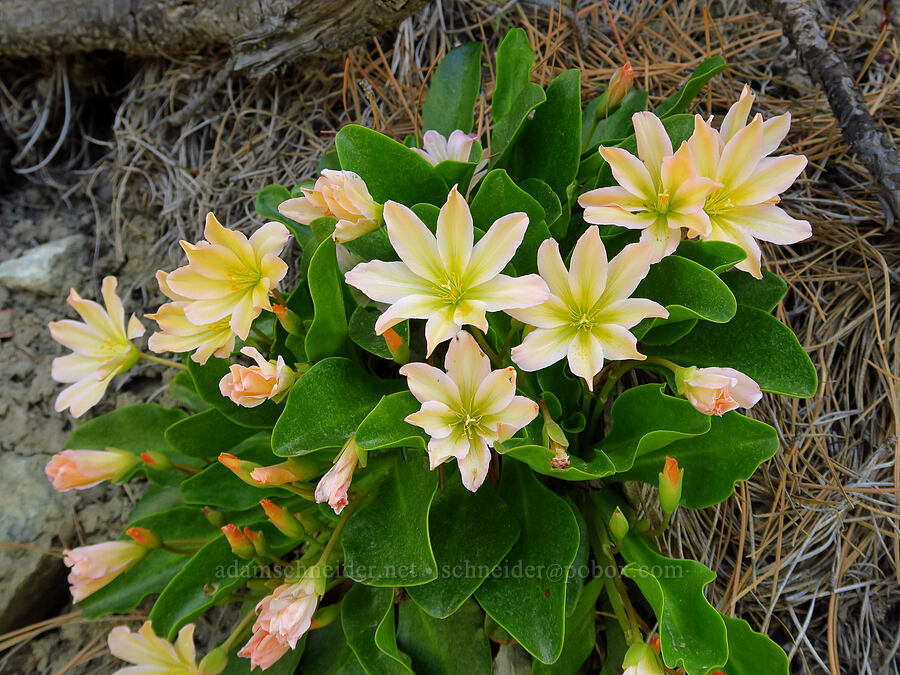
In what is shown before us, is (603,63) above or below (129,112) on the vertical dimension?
above

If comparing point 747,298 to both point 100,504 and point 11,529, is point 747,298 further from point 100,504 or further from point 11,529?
point 11,529

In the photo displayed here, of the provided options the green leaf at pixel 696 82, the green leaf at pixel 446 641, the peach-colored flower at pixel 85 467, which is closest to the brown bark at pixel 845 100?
the green leaf at pixel 696 82

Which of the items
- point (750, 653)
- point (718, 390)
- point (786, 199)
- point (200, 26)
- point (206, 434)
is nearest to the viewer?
point (718, 390)

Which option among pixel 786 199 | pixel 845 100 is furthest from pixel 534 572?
pixel 845 100

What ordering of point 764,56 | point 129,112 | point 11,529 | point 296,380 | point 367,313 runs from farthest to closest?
point 129,112, point 764,56, point 11,529, point 367,313, point 296,380

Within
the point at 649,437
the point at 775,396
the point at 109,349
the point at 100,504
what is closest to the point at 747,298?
the point at 775,396

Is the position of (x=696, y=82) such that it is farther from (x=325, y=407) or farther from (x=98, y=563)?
(x=98, y=563)
